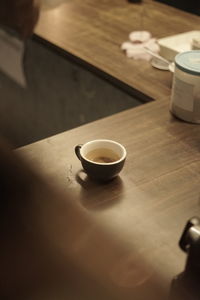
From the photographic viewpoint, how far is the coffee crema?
1.17m

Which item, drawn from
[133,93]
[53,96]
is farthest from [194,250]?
[53,96]

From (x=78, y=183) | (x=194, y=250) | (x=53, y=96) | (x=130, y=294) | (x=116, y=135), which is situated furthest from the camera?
(x=53, y=96)

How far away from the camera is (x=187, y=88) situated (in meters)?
1.38

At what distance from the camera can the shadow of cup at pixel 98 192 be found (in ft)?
3.48

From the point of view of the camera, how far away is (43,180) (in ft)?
1.27

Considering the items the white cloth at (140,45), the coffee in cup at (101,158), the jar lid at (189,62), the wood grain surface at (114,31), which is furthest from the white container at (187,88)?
the white cloth at (140,45)

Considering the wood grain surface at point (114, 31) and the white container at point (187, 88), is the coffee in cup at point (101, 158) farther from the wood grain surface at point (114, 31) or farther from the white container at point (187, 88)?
the wood grain surface at point (114, 31)

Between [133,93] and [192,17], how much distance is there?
927 millimetres

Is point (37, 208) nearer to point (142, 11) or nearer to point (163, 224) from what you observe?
point (163, 224)

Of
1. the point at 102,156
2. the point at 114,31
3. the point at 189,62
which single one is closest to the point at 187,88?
the point at 189,62

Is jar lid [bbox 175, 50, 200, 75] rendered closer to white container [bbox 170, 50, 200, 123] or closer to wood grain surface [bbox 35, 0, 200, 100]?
white container [bbox 170, 50, 200, 123]

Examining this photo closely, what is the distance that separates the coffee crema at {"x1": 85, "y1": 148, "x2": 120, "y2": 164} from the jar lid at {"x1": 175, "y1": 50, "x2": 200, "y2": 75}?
1.25 feet

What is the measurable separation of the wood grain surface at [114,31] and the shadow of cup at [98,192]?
1.89 feet

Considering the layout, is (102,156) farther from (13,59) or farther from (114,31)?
(114,31)
